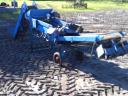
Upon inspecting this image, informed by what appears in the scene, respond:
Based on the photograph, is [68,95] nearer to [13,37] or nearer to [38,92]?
[38,92]

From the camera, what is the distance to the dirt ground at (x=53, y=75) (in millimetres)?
9201

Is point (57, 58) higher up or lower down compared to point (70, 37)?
lower down

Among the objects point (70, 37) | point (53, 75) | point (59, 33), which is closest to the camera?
point (53, 75)

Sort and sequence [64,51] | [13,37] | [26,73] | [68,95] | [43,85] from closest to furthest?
1. [68,95]
2. [43,85]
3. [26,73]
4. [64,51]
5. [13,37]

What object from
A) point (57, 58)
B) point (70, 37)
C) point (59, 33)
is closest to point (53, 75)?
point (57, 58)

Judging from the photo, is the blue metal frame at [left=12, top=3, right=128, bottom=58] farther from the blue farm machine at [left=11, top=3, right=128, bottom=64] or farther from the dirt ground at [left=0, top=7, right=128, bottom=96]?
the dirt ground at [left=0, top=7, right=128, bottom=96]

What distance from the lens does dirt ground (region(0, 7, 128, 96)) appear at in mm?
9201

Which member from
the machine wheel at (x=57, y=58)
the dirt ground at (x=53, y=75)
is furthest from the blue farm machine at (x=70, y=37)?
the dirt ground at (x=53, y=75)

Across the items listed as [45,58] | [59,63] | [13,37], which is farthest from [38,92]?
[13,37]

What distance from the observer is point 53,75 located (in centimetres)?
1042

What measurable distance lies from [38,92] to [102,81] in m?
2.00

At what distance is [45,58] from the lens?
12.1 m

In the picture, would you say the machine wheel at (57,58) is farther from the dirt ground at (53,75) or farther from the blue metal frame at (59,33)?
the blue metal frame at (59,33)

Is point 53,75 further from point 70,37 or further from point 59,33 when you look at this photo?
point 59,33
